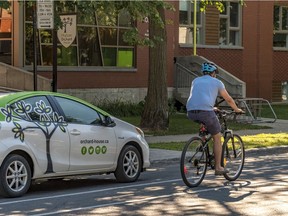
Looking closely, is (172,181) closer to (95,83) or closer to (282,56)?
(95,83)

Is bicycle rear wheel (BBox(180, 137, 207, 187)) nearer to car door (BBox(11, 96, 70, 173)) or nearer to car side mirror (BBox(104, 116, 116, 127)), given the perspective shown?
car side mirror (BBox(104, 116, 116, 127))

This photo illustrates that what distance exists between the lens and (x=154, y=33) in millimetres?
17500

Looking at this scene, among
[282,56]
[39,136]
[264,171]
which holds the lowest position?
[264,171]

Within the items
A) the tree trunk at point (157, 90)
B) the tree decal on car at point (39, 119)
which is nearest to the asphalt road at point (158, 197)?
the tree decal on car at point (39, 119)

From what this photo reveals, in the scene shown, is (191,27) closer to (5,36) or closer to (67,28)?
(5,36)

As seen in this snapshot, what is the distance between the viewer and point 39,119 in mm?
8922

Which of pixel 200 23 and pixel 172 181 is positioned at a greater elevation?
pixel 200 23

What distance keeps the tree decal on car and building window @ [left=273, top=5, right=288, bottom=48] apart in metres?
24.7

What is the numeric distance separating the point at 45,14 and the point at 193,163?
5.16m

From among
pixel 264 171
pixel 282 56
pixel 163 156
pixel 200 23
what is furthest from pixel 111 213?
pixel 282 56

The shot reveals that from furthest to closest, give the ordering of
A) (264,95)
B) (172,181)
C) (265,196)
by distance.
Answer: (264,95) → (172,181) → (265,196)

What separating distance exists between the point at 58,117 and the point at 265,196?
3.28 metres

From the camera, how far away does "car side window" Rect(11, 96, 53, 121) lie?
8797mm

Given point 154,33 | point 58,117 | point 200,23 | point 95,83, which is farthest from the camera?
point 200,23
